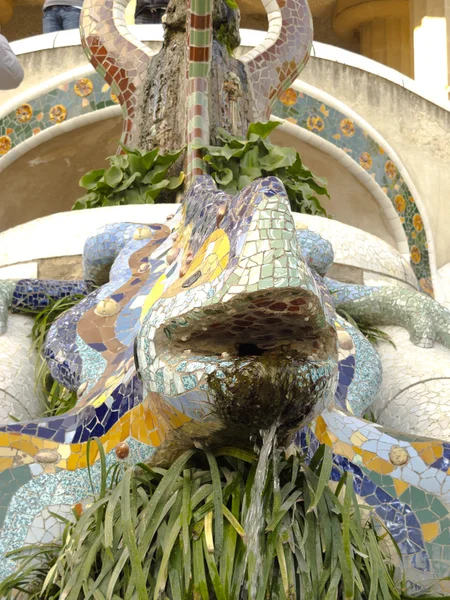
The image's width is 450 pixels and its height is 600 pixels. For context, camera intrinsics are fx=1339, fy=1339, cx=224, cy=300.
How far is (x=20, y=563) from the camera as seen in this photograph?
2512mm

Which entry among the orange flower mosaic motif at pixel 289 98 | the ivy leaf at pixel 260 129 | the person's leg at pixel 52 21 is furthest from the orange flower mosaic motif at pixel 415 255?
the person's leg at pixel 52 21

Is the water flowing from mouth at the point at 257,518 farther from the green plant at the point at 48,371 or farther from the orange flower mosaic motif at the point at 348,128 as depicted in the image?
the orange flower mosaic motif at the point at 348,128

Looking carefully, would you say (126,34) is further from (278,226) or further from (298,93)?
(278,226)

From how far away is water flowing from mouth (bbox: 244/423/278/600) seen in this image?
2229 millimetres

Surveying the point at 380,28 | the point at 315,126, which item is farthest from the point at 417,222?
the point at 380,28

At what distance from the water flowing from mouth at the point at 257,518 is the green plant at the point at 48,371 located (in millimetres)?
985

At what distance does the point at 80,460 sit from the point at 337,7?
1094 cm

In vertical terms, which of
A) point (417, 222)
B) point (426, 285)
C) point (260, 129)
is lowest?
point (426, 285)

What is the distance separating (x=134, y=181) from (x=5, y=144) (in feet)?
9.69

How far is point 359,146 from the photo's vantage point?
747 centimetres

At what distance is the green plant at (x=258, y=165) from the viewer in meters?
4.41

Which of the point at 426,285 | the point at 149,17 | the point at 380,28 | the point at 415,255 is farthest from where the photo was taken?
the point at 380,28

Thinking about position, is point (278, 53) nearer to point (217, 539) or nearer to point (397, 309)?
point (397, 309)

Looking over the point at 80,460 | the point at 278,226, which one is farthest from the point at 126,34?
the point at 278,226
